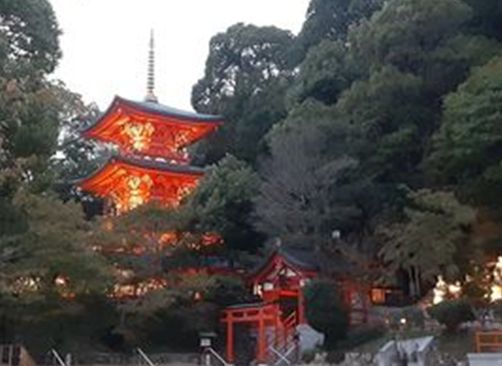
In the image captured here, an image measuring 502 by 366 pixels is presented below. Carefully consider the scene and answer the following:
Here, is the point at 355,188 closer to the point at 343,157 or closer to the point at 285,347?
the point at 343,157

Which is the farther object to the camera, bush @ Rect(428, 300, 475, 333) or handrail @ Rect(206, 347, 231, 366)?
handrail @ Rect(206, 347, 231, 366)

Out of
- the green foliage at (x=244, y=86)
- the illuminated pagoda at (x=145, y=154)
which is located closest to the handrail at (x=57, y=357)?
the illuminated pagoda at (x=145, y=154)

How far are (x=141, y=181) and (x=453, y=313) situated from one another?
1638cm

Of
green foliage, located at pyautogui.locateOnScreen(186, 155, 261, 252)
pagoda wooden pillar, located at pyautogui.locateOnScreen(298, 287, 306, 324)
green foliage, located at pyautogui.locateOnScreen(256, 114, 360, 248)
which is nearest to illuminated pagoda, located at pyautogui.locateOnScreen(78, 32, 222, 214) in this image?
green foliage, located at pyautogui.locateOnScreen(186, 155, 261, 252)

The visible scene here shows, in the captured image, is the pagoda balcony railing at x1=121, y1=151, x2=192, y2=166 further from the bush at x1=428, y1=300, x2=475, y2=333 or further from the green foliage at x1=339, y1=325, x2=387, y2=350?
the bush at x1=428, y1=300, x2=475, y2=333

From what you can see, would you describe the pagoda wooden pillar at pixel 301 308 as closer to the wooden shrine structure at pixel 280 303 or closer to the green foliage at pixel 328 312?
the wooden shrine structure at pixel 280 303

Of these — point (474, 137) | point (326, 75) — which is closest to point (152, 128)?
point (326, 75)

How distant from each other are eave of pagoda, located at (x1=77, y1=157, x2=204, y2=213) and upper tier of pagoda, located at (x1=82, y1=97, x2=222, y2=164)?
42.3 inches

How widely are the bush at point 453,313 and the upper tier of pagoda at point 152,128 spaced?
16.4 m

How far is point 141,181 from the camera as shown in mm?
33188

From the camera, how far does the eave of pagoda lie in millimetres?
32281

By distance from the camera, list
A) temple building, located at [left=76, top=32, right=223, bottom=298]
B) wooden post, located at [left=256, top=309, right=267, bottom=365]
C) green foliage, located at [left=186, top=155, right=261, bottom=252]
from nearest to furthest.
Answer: wooden post, located at [left=256, top=309, right=267, bottom=365], green foliage, located at [left=186, top=155, right=261, bottom=252], temple building, located at [left=76, top=32, right=223, bottom=298]

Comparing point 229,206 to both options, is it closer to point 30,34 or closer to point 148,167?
point 148,167

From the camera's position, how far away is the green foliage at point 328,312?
2345cm
